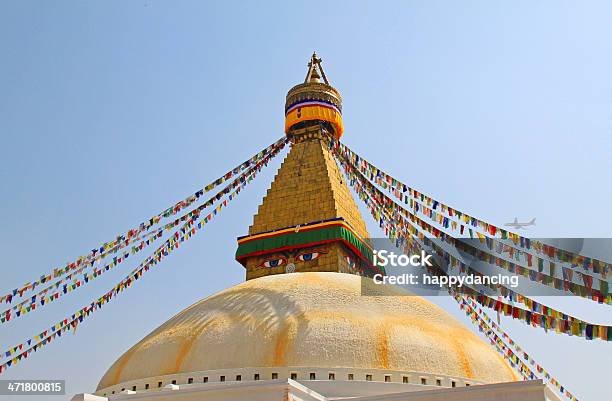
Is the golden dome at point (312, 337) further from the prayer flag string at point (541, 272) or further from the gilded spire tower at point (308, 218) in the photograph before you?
the gilded spire tower at point (308, 218)

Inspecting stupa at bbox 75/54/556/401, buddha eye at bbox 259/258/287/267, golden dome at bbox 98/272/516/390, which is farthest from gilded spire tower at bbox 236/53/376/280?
golden dome at bbox 98/272/516/390

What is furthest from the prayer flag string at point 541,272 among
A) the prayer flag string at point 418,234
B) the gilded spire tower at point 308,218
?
the gilded spire tower at point 308,218

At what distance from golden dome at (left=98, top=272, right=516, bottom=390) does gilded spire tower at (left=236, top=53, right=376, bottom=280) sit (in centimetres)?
380

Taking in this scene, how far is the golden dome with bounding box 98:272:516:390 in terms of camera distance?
10719mm

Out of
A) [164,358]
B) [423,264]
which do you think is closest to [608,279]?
[423,264]

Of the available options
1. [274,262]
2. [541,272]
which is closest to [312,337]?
[541,272]

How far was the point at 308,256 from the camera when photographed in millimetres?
16703

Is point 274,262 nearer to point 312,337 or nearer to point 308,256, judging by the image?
point 308,256

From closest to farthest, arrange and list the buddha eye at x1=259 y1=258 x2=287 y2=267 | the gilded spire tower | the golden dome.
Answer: the golden dome < the gilded spire tower < the buddha eye at x1=259 y1=258 x2=287 y2=267

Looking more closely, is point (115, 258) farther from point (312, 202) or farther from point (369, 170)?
point (369, 170)

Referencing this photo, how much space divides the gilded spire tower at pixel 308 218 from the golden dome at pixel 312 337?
380 centimetres

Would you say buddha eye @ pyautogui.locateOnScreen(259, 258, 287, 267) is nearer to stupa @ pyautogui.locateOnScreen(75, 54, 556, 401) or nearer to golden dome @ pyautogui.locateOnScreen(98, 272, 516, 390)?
stupa @ pyautogui.locateOnScreen(75, 54, 556, 401)

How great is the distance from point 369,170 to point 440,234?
3734 millimetres

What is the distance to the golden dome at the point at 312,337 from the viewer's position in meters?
10.7
